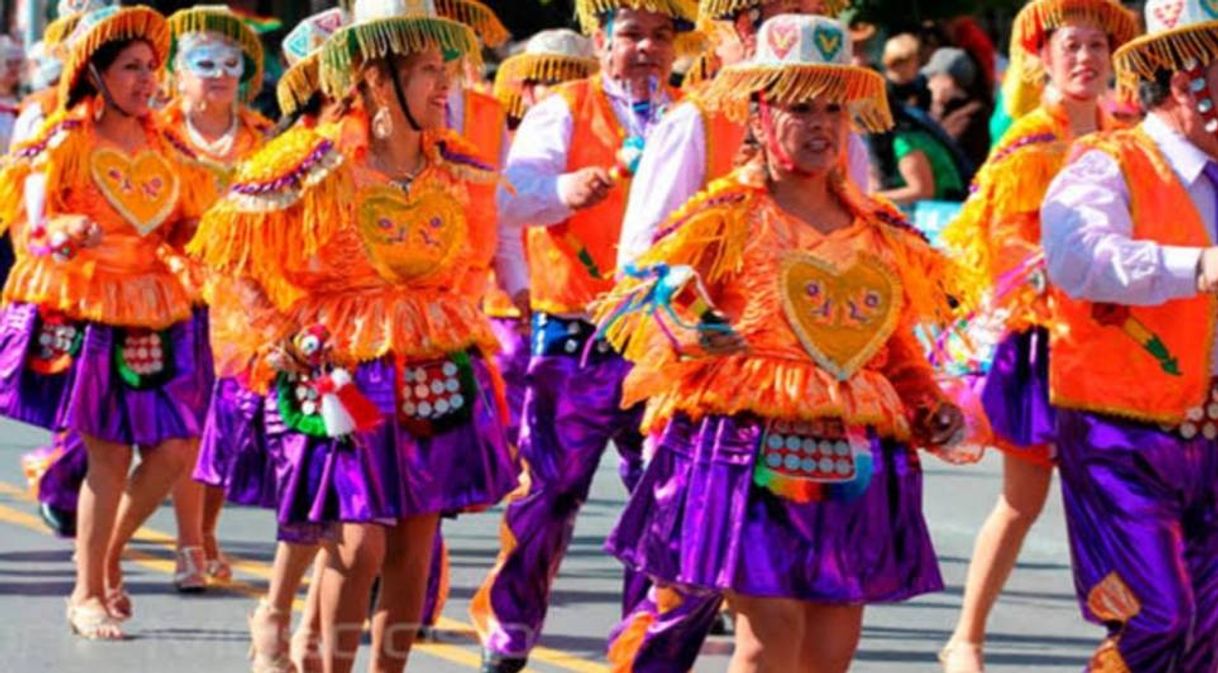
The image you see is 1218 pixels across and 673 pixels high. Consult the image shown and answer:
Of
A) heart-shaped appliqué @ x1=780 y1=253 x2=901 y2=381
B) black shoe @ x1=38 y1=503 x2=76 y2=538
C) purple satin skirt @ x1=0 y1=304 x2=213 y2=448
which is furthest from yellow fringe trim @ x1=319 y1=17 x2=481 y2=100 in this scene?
black shoe @ x1=38 y1=503 x2=76 y2=538

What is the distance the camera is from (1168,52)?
7.17 meters

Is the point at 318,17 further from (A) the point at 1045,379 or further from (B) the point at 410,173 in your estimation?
(A) the point at 1045,379

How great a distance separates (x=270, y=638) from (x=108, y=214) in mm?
1900

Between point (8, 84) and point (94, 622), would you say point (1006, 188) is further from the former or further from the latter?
point (8, 84)

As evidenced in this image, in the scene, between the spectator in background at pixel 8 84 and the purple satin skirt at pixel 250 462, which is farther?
the spectator in background at pixel 8 84

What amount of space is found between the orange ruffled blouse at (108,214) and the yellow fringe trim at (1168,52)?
387 centimetres

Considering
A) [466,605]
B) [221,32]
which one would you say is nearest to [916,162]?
[221,32]

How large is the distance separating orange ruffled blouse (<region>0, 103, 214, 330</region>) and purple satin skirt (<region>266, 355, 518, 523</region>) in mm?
2112

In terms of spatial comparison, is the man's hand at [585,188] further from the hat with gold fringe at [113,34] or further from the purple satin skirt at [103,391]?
the purple satin skirt at [103,391]

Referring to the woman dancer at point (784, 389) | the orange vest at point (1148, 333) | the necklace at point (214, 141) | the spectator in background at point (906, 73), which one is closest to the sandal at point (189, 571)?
the necklace at point (214, 141)

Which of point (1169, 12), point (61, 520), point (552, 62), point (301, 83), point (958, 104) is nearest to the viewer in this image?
point (1169, 12)

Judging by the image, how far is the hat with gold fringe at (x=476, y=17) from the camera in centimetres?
973

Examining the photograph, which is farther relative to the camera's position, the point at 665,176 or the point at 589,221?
the point at 589,221

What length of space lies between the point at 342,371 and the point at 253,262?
0.36 m
